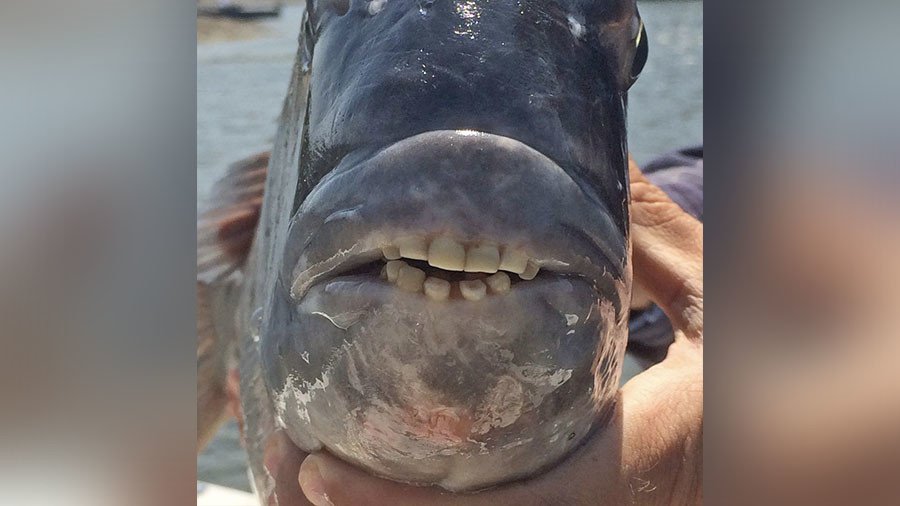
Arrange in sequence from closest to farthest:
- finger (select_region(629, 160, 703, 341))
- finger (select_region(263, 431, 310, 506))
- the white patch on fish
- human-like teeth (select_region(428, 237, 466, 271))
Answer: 1. human-like teeth (select_region(428, 237, 466, 271))
2. the white patch on fish
3. finger (select_region(263, 431, 310, 506))
4. finger (select_region(629, 160, 703, 341))

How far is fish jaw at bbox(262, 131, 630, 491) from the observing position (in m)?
0.56

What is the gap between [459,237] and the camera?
55cm

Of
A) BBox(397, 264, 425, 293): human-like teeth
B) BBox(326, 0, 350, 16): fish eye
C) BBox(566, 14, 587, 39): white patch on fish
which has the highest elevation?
BBox(326, 0, 350, 16): fish eye

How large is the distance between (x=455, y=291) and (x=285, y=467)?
14.5 inches

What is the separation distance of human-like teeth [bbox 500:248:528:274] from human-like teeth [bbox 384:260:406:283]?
0.07 metres

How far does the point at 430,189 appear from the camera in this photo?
550mm

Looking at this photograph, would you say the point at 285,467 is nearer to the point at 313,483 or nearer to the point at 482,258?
the point at 313,483

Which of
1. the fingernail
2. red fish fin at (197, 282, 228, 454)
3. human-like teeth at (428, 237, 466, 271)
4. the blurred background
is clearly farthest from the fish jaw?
red fish fin at (197, 282, 228, 454)

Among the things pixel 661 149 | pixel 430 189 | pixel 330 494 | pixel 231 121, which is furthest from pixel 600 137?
pixel 231 121

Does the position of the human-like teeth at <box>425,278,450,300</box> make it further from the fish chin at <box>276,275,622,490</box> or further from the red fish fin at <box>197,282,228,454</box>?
the red fish fin at <box>197,282,228,454</box>
